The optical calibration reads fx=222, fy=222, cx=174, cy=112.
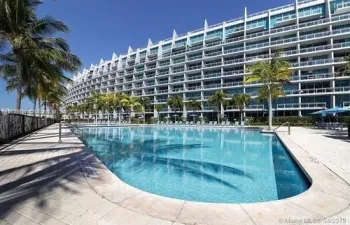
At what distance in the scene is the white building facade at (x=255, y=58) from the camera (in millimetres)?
40844

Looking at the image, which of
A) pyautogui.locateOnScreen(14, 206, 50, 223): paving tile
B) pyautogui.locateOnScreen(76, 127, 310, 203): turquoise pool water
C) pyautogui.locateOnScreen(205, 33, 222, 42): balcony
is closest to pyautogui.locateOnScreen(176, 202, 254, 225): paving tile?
pyautogui.locateOnScreen(76, 127, 310, 203): turquoise pool water

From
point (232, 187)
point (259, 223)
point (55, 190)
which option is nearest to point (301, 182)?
point (232, 187)

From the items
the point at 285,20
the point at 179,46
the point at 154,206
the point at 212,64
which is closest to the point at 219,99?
the point at 212,64

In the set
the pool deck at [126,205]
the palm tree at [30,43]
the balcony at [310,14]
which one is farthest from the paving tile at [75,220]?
the balcony at [310,14]

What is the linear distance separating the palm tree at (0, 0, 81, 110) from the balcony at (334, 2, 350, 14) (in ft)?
159

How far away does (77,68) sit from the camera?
1552 cm

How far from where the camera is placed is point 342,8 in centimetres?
4125

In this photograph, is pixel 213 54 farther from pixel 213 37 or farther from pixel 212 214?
pixel 212 214

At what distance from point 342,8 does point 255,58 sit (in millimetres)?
17124

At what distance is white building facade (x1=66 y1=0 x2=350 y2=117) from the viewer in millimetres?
40844

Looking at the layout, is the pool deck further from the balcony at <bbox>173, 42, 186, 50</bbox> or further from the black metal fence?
the balcony at <bbox>173, 42, 186, 50</bbox>

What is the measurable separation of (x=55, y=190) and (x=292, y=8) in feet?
181

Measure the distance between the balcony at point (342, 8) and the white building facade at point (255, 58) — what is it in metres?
0.16

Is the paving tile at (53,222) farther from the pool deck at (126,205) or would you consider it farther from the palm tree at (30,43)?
the palm tree at (30,43)
